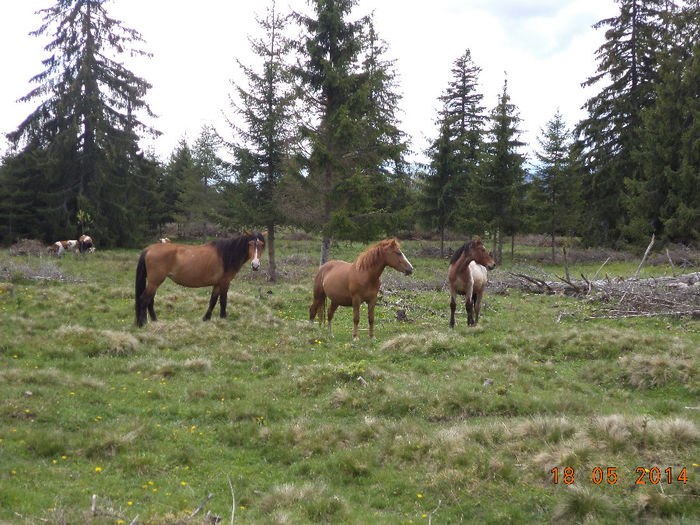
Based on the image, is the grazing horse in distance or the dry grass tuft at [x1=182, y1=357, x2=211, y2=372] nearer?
the dry grass tuft at [x1=182, y1=357, x2=211, y2=372]

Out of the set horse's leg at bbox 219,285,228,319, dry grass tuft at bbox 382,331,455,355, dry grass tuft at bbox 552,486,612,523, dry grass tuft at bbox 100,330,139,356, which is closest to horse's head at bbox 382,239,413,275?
dry grass tuft at bbox 382,331,455,355

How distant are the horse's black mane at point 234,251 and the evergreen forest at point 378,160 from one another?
7.77 metres

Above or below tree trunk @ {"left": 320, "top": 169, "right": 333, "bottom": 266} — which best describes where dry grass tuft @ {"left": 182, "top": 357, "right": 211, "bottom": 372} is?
below

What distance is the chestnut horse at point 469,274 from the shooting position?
1237 cm

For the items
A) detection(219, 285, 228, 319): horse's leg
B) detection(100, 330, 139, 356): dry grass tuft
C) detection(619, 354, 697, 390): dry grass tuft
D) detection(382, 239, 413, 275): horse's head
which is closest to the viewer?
detection(619, 354, 697, 390): dry grass tuft

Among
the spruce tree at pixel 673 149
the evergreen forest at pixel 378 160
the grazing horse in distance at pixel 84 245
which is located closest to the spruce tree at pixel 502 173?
the evergreen forest at pixel 378 160

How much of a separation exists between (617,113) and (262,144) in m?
27.1

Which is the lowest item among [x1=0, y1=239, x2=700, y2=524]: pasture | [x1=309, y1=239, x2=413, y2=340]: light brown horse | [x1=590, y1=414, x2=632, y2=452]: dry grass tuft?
[x1=0, y1=239, x2=700, y2=524]: pasture

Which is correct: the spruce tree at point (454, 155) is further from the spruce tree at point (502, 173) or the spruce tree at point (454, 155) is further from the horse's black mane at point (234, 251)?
the horse's black mane at point (234, 251)

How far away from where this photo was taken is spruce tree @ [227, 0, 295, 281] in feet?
72.2

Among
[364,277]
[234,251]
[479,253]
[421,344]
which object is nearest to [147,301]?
[234,251]

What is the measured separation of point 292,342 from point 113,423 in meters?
5.05
